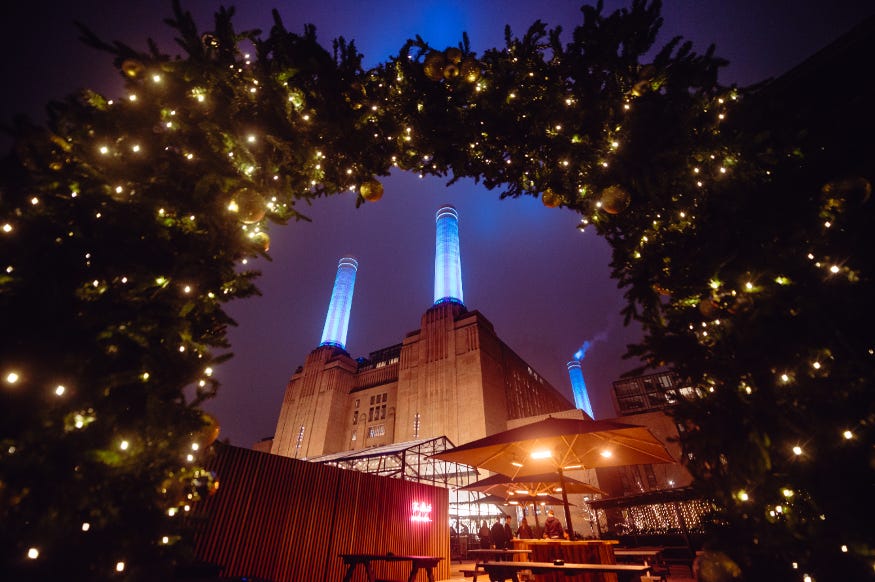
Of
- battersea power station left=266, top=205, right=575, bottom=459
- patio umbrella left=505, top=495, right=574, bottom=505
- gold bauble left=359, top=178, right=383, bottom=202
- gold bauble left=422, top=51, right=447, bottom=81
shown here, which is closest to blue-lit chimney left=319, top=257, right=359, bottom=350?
battersea power station left=266, top=205, right=575, bottom=459

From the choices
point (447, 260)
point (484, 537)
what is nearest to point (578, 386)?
point (447, 260)

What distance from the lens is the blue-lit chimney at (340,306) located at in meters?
52.4

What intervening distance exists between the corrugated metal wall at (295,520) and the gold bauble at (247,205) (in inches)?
187

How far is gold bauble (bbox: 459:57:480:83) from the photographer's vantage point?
4.61 metres

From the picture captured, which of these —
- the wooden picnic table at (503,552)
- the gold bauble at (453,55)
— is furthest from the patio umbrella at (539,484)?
the gold bauble at (453,55)

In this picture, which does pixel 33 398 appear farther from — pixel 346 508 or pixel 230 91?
pixel 346 508

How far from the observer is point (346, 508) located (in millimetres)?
8359

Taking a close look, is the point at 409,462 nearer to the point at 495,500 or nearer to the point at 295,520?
the point at 495,500

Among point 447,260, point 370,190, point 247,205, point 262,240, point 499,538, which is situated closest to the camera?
point 247,205

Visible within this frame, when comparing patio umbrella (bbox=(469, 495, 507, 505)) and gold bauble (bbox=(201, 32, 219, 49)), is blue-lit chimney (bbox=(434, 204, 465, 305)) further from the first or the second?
gold bauble (bbox=(201, 32, 219, 49))

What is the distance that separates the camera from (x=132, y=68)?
3.17 m

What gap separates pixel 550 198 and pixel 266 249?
158 inches

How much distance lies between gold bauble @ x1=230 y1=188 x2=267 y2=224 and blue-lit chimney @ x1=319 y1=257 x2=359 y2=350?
5054 centimetres

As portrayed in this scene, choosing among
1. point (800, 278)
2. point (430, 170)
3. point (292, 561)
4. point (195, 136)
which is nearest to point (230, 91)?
point (195, 136)
